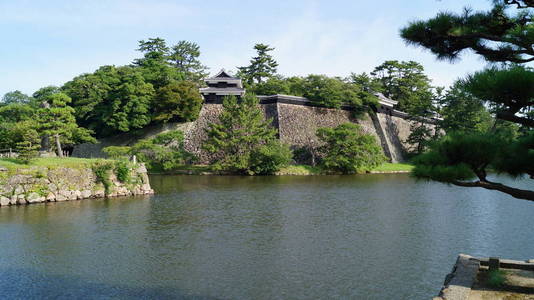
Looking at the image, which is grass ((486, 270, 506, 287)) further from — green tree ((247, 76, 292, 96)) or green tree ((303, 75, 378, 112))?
green tree ((247, 76, 292, 96))

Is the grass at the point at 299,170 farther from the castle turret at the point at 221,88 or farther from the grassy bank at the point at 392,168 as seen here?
the castle turret at the point at 221,88

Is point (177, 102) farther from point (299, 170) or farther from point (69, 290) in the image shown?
point (69, 290)

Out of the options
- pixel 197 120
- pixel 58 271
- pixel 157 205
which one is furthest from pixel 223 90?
pixel 58 271

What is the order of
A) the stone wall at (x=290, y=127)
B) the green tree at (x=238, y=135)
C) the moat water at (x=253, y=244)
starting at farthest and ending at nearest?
the stone wall at (x=290, y=127), the green tree at (x=238, y=135), the moat water at (x=253, y=244)

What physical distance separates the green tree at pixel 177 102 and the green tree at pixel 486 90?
3009cm

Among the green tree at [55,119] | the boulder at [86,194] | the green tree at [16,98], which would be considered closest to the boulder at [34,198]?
the boulder at [86,194]

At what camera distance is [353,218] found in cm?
1391

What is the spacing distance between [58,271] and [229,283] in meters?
3.91

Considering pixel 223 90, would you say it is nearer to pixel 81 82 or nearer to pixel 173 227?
pixel 81 82

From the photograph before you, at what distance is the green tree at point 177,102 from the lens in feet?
111

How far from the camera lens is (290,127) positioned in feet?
113

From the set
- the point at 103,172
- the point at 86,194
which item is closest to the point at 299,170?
the point at 103,172

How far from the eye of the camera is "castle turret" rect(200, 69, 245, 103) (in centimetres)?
3584

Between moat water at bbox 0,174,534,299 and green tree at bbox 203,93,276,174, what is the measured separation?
11401mm
